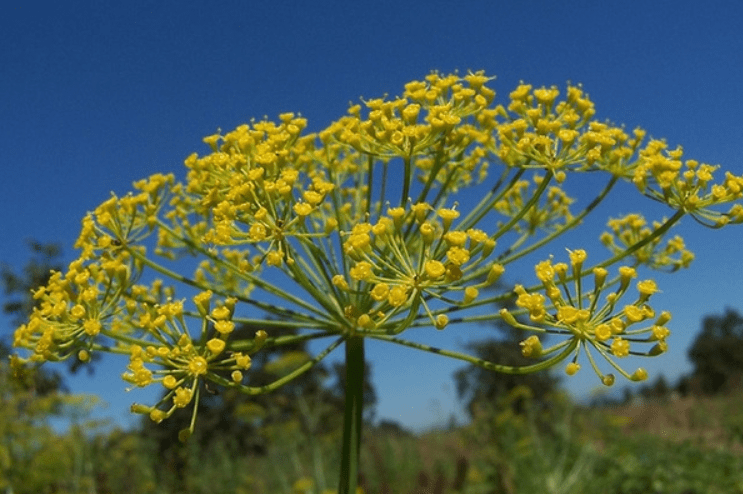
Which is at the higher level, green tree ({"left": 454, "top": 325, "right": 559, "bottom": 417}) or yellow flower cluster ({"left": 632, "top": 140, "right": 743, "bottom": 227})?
green tree ({"left": 454, "top": 325, "right": 559, "bottom": 417})

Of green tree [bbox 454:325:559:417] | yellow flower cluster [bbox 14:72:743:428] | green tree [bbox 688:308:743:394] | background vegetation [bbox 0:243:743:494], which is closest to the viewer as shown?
yellow flower cluster [bbox 14:72:743:428]

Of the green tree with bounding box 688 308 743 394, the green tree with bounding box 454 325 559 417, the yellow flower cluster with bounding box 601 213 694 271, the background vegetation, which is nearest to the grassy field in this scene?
the background vegetation

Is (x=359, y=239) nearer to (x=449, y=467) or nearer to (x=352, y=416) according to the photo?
(x=352, y=416)

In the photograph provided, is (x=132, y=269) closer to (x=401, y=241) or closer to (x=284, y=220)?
(x=284, y=220)

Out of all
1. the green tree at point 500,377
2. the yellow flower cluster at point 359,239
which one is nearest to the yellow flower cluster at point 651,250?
the yellow flower cluster at point 359,239

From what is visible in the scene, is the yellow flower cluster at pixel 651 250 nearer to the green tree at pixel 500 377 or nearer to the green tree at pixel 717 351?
the green tree at pixel 500 377

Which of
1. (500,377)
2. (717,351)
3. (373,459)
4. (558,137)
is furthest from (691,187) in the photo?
(717,351)

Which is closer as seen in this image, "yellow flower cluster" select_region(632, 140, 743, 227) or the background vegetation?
"yellow flower cluster" select_region(632, 140, 743, 227)

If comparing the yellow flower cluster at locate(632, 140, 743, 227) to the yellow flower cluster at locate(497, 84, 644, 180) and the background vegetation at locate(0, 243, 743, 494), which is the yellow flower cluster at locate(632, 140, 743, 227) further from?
the background vegetation at locate(0, 243, 743, 494)
